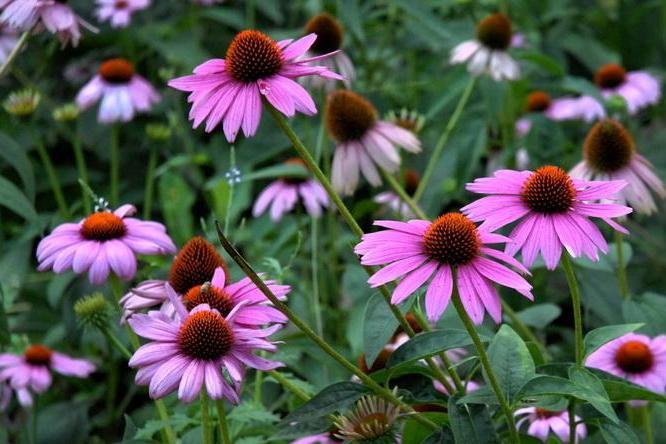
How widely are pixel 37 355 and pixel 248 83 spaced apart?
800 mm

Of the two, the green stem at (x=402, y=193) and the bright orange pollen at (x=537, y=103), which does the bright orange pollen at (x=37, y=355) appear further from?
the bright orange pollen at (x=537, y=103)

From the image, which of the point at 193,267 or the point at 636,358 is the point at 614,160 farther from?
the point at 193,267

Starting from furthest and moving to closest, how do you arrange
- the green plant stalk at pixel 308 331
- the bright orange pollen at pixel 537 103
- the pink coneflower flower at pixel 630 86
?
the bright orange pollen at pixel 537 103 < the pink coneflower flower at pixel 630 86 < the green plant stalk at pixel 308 331

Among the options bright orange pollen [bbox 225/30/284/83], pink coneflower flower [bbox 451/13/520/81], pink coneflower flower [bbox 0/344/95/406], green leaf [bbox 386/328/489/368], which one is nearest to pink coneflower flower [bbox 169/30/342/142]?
bright orange pollen [bbox 225/30/284/83]

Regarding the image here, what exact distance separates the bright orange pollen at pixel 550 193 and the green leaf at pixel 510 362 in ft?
0.46

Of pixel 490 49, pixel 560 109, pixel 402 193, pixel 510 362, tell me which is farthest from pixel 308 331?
pixel 560 109

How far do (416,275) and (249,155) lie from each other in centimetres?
A: 124

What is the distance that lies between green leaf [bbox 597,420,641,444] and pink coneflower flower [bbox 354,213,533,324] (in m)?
0.21

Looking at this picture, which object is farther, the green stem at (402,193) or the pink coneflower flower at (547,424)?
the green stem at (402,193)

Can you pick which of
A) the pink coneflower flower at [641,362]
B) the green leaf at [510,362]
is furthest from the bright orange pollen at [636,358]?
the green leaf at [510,362]

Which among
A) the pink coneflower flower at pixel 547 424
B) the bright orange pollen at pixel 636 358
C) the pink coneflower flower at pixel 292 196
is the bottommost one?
the pink coneflower flower at pixel 292 196

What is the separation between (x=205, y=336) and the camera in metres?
0.92

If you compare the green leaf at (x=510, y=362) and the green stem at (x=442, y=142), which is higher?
the green leaf at (x=510, y=362)

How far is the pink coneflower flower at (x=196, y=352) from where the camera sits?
91 cm
